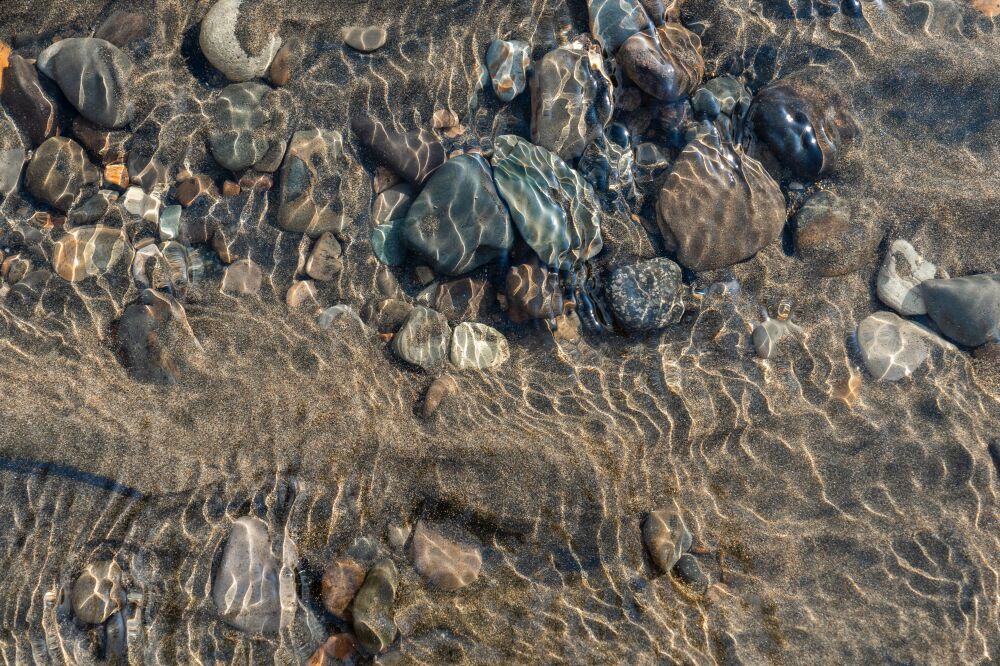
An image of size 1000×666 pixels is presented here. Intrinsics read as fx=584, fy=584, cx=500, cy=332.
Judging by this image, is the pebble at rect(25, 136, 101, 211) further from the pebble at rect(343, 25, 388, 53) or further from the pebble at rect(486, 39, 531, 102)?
the pebble at rect(486, 39, 531, 102)

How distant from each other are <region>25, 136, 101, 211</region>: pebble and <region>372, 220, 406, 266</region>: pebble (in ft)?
6.41

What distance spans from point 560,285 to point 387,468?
168cm

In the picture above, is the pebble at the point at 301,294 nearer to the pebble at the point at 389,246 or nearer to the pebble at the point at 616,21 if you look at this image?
the pebble at the point at 389,246

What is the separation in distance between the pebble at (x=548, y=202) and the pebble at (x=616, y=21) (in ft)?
3.06

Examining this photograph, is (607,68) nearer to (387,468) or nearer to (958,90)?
(958,90)

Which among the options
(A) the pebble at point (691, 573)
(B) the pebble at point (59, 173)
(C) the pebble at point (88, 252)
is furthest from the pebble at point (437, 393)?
(B) the pebble at point (59, 173)

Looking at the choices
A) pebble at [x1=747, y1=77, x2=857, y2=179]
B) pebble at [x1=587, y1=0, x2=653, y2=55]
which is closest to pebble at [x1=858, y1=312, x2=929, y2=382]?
pebble at [x1=747, y1=77, x2=857, y2=179]

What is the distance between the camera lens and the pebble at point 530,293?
397cm

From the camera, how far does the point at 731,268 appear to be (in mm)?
4109

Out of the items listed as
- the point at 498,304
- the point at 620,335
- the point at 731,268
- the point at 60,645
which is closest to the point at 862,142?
the point at 731,268

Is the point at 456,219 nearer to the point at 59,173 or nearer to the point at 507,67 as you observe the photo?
the point at 507,67

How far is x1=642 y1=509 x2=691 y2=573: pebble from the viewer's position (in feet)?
11.2

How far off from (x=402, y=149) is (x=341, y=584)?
2765 millimetres

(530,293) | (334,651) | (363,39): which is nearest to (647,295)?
(530,293)
